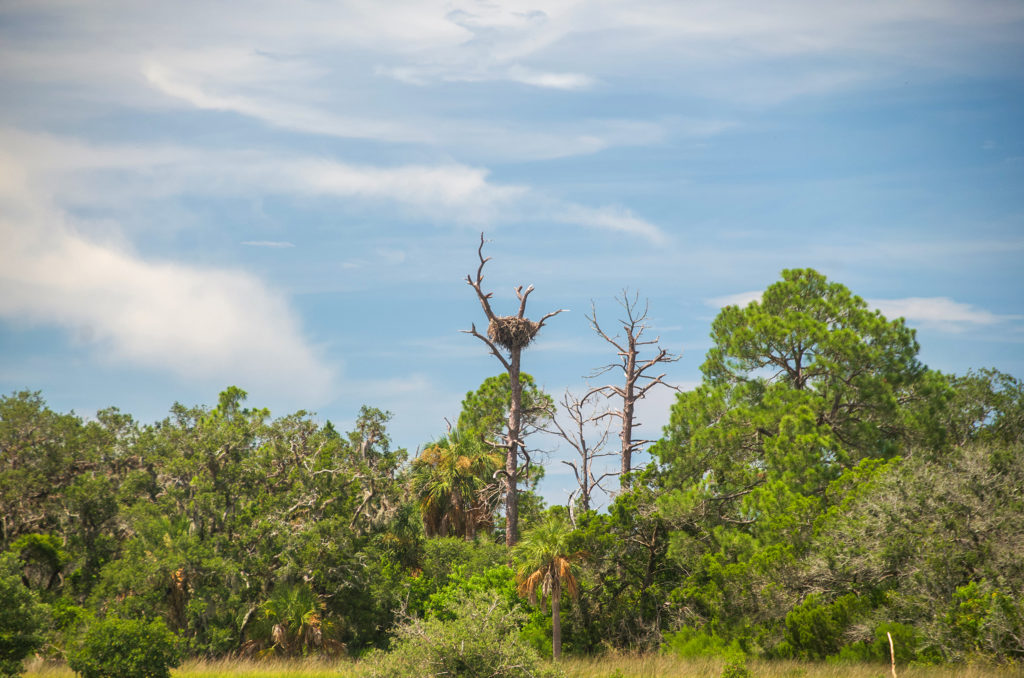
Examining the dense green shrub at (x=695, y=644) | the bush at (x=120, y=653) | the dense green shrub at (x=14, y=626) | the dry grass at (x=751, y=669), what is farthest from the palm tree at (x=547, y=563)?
the dense green shrub at (x=14, y=626)

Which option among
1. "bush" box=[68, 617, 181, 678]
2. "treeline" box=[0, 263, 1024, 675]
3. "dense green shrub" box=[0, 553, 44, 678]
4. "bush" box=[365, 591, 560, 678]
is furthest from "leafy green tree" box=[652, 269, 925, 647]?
"dense green shrub" box=[0, 553, 44, 678]

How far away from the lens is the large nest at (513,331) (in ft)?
140

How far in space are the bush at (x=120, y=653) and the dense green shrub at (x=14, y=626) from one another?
4.11 ft

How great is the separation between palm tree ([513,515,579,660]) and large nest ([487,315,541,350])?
43.6 ft

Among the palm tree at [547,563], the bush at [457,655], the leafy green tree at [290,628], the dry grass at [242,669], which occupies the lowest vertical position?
the dry grass at [242,669]

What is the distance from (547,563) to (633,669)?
4.22 m

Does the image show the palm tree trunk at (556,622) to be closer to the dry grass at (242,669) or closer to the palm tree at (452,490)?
the dry grass at (242,669)

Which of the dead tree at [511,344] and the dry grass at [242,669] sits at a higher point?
the dead tree at [511,344]

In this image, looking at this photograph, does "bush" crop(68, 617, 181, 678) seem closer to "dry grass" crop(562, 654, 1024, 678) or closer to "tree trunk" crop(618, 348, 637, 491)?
"dry grass" crop(562, 654, 1024, 678)

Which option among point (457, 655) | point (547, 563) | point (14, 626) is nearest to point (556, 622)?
point (547, 563)

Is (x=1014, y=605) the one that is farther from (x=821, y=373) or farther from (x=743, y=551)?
(x=821, y=373)

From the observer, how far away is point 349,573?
119 feet

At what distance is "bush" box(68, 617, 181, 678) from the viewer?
24.3m

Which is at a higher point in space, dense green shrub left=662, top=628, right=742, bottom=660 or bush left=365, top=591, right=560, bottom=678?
bush left=365, top=591, right=560, bottom=678
